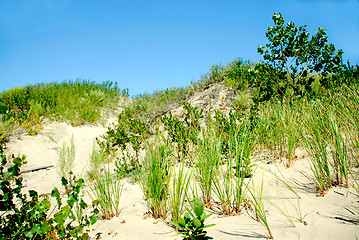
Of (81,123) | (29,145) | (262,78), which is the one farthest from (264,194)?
(81,123)

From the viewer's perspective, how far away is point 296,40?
6121 millimetres

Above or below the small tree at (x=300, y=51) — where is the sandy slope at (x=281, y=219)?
below

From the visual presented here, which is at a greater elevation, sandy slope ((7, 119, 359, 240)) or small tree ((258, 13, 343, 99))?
small tree ((258, 13, 343, 99))

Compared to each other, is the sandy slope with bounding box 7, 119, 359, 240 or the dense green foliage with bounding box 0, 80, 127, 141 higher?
the dense green foliage with bounding box 0, 80, 127, 141

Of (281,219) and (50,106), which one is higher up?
(50,106)

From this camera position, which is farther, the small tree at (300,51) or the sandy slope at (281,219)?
the small tree at (300,51)

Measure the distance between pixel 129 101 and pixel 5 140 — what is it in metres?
5.94

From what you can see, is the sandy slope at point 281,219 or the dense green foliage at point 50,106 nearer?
the sandy slope at point 281,219

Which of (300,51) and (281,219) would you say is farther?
(300,51)

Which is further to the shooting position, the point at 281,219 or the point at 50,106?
the point at 50,106

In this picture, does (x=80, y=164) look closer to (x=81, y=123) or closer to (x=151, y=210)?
(x=81, y=123)

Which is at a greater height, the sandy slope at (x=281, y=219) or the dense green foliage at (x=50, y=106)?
the dense green foliage at (x=50, y=106)

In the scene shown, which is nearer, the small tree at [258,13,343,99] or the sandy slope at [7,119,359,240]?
the sandy slope at [7,119,359,240]

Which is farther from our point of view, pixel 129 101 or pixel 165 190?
pixel 129 101
